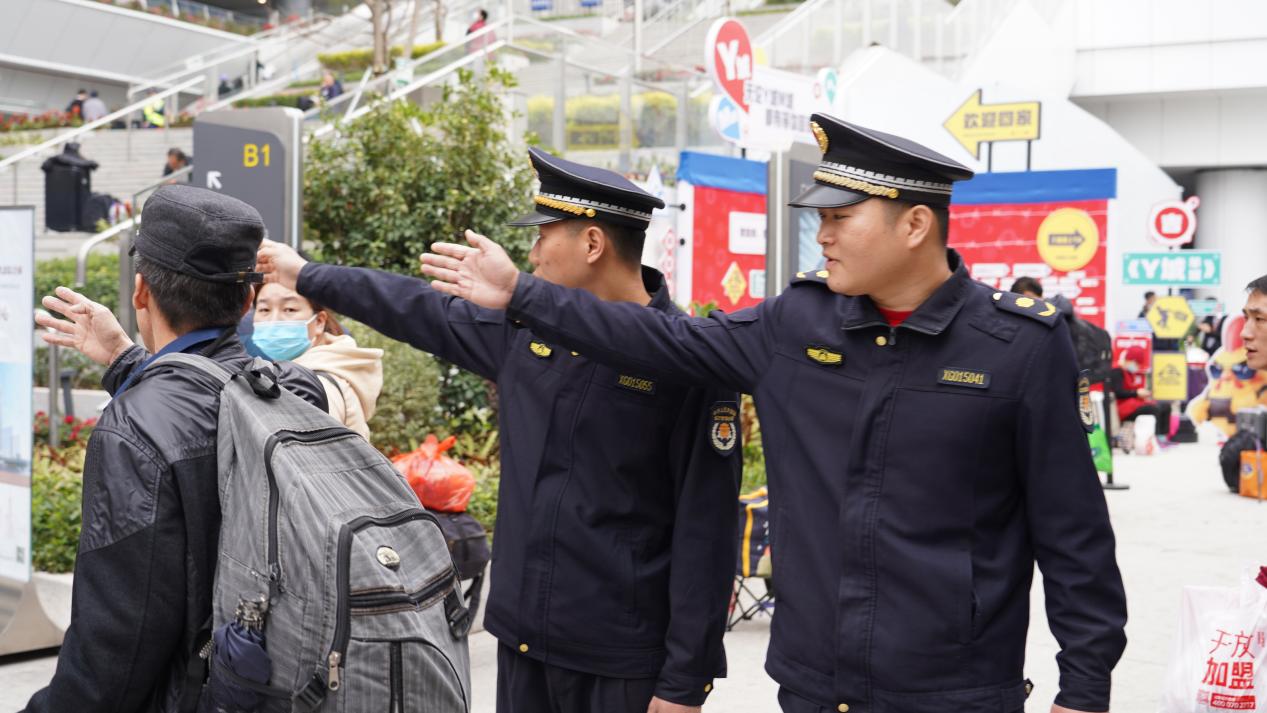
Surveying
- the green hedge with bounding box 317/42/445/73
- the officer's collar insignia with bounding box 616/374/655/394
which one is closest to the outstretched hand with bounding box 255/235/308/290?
the officer's collar insignia with bounding box 616/374/655/394

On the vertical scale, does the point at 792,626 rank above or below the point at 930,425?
below

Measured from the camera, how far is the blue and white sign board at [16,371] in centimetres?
552

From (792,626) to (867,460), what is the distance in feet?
1.25

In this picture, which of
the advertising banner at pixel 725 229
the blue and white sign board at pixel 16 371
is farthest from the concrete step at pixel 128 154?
the blue and white sign board at pixel 16 371

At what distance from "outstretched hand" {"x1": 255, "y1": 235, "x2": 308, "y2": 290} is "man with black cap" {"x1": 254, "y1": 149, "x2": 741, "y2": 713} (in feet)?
0.23

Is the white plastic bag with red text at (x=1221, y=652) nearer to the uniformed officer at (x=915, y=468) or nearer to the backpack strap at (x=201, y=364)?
the uniformed officer at (x=915, y=468)

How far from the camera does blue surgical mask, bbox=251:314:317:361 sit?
441 cm

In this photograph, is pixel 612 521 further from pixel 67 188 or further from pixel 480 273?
pixel 67 188

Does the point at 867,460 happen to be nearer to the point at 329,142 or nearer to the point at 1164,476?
the point at 329,142

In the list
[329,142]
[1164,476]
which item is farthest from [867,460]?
[1164,476]

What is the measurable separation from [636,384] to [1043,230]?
14.5 meters

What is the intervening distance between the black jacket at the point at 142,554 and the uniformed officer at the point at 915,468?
70cm

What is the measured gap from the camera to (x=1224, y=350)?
13438 millimetres

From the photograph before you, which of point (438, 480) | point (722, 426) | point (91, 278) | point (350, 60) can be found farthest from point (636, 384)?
point (350, 60)
